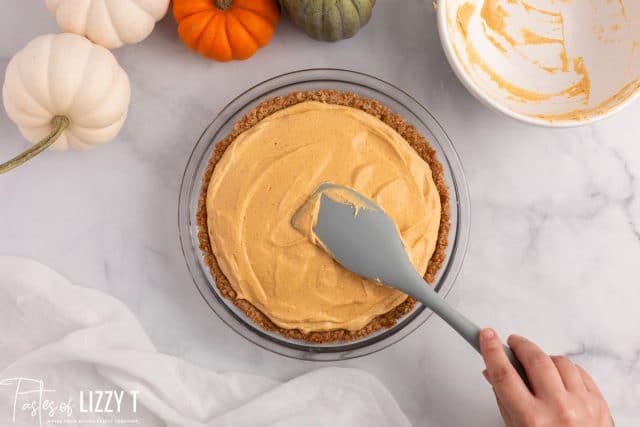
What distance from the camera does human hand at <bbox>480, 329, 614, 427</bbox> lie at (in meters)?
1.60

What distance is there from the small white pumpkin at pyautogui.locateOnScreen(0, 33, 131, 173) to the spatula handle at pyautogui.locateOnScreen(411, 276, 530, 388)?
3.05ft

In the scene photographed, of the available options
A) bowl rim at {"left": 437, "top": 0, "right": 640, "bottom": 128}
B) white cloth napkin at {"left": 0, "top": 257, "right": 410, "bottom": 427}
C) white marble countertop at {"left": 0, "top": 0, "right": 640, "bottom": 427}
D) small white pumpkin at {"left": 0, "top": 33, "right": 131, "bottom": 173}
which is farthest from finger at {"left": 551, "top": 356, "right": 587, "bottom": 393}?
small white pumpkin at {"left": 0, "top": 33, "right": 131, "bottom": 173}

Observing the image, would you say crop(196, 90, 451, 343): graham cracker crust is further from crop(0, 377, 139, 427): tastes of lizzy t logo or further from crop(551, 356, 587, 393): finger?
crop(0, 377, 139, 427): tastes of lizzy t logo

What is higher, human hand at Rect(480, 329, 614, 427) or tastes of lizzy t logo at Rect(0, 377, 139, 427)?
human hand at Rect(480, 329, 614, 427)

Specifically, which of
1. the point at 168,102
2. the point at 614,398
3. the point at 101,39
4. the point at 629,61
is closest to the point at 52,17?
the point at 101,39

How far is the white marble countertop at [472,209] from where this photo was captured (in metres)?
1.96

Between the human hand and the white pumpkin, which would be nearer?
the human hand

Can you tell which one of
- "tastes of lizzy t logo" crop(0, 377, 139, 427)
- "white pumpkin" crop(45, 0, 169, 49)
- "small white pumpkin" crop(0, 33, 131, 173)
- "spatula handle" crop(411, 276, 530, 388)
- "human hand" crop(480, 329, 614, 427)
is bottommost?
"tastes of lizzy t logo" crop(0, 377, 139, 427)

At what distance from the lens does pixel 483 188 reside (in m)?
1.96

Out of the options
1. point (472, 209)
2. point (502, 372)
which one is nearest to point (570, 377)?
point (502, 372)

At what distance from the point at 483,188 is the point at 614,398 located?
0.72 meters

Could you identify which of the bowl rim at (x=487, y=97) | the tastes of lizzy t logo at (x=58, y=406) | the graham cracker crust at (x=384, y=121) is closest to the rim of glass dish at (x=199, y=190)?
the graham cracker crust at (x=384, y=121)

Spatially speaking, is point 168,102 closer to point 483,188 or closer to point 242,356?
point 242,356

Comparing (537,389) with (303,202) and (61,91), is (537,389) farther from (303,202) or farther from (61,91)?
(61,91)
